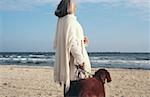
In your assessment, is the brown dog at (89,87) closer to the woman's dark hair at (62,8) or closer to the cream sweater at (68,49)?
the cream sweater at (68,49)

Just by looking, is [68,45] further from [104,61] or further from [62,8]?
[104,61]

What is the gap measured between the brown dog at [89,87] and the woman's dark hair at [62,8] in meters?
0.71

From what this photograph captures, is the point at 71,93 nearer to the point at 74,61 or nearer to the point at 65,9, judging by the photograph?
the point at 74,61

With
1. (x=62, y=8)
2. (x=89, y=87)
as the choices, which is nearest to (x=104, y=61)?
(x=62, y=8)

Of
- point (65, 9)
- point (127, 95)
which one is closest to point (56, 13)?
point (65, 9)

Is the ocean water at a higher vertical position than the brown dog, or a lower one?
lower

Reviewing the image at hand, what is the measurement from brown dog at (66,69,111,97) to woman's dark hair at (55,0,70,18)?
712 mm

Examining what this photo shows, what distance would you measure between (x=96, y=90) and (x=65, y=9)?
2.93 feet

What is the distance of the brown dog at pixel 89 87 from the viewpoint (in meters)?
3.93

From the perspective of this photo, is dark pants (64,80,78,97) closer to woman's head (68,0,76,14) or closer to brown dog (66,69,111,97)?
brown dog (66,69,111,97)

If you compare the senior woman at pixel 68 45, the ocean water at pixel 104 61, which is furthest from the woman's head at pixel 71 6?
the ocean water at pixel 104 61

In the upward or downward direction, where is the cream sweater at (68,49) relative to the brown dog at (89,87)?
upward

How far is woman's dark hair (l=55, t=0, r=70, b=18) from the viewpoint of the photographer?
407 centimetres

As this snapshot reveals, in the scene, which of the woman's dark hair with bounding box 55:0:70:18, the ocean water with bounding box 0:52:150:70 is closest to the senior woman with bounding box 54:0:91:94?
the woman's dark hair with bounding box 55:0:70:18
